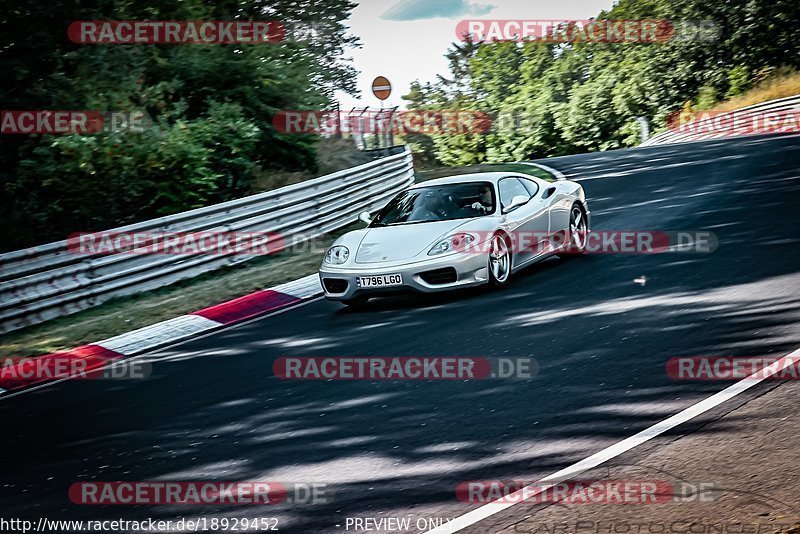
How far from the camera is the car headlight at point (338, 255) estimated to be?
968 cm

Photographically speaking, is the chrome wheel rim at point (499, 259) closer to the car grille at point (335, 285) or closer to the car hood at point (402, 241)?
the car hood at point (402, 241)

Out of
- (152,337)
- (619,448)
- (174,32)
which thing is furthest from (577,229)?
(174,32)

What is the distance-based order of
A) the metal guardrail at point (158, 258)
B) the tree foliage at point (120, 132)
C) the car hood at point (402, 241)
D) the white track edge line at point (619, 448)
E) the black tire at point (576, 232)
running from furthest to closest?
the tree foliage at point (120, 132) → the metal guardrail at point (158, 258) → the black tire at point (576, 232) → the car hood at point (402, 241) → the white track edge line at point (619, 448)

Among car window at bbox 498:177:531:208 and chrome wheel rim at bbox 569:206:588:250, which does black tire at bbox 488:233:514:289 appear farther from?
chrome wheel rim at bbox 569:206:588:250

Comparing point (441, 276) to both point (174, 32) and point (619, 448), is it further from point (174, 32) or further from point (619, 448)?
point (174, 32)

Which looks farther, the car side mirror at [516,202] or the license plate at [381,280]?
the car side mirror at [516,202]

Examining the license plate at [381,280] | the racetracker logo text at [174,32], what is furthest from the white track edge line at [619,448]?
the racetracker logo text at [174,32]

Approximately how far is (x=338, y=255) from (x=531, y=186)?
2.56m

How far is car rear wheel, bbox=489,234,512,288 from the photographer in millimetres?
9461

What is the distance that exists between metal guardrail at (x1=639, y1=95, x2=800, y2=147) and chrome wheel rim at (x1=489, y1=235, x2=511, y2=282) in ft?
86.3

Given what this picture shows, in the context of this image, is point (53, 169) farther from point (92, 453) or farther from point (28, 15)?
point (92, 453)

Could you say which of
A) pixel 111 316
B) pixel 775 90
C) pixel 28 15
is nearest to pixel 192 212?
pixel 111 316

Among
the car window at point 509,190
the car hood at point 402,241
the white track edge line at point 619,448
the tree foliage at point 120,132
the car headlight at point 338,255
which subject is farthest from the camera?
the tree foliage at point 120,132

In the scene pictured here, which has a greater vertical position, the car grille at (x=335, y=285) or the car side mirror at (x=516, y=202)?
the car side mirror at (x=516, y=202)
